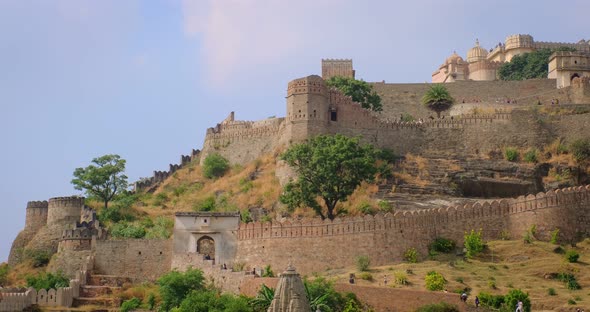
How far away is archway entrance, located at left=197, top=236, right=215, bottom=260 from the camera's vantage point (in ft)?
160

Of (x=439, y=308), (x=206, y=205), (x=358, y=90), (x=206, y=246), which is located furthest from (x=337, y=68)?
(x=439, y=308)

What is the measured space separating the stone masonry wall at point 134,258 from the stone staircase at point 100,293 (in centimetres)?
65

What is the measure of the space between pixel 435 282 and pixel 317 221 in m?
8.26

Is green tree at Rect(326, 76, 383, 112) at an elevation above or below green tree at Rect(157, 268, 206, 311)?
above

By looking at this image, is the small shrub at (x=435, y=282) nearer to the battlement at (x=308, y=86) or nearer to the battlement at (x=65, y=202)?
the battlement at (x=308, y=86)

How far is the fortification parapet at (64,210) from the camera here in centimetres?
5600

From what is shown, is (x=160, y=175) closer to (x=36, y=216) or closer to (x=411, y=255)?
(x=36, y=216)

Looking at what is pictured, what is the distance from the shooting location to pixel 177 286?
43.2 m

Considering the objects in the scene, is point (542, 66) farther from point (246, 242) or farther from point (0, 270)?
point (0, 270)

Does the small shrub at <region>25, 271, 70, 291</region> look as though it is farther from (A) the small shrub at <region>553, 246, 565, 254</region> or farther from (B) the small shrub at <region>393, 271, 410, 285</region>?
(A) the small shrub at <region>553, 246, 565, 254</region>

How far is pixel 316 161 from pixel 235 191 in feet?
33.1

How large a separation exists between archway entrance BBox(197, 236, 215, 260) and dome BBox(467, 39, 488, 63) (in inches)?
1943

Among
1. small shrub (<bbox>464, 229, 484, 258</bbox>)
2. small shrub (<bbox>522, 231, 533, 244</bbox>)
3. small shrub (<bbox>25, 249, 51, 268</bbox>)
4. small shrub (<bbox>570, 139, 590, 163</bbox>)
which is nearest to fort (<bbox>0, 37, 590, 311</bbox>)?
small shrub (<bbox>522, 231, 533, 244</bbox>)

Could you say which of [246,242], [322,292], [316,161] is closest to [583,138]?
[316,161]
